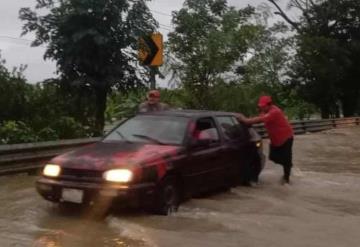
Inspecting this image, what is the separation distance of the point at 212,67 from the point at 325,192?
1498cm

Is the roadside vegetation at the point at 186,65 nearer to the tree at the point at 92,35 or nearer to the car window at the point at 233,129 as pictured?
the tree at the point at 92,35

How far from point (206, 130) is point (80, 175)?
8.24 ft

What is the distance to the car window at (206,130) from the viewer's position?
931cm

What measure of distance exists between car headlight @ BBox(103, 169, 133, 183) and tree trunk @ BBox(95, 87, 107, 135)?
6.93 metres

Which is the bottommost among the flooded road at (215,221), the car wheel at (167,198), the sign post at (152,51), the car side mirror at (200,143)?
the flooded road at (215,221)

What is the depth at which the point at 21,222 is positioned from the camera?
7.75m

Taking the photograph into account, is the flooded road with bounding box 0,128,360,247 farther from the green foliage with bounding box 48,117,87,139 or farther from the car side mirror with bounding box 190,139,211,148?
the green foliage with bounding box 48,117,87,139

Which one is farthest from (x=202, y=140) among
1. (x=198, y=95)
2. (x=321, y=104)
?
(x=321, y=104)

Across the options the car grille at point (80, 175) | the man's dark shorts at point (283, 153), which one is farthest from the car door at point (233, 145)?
the car grille at point (80, 175)

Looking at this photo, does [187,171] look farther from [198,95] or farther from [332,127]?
[332,127]

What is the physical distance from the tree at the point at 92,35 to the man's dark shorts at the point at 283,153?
451 centimetres

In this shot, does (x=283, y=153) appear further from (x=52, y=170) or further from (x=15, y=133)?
(x=15, y=133)

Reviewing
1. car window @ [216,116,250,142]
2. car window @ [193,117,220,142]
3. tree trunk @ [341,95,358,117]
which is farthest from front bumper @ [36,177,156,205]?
tree trunk @ [341,95,358,117]

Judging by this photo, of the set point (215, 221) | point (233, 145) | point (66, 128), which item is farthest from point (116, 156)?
point (66, 128)
